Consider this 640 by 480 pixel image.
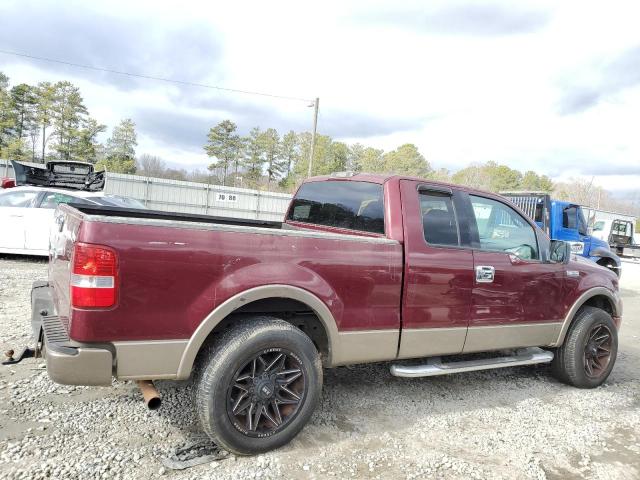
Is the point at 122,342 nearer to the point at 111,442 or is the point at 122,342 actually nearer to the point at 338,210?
the point at 111,442

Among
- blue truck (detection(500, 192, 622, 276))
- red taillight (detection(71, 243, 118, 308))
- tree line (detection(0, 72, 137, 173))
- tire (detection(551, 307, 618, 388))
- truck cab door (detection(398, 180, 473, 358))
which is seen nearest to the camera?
red taillight (detection(71, 243, 118, 308))

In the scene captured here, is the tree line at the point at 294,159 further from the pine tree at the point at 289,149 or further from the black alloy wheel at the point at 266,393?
the black alloy wheel at the point at 266,393

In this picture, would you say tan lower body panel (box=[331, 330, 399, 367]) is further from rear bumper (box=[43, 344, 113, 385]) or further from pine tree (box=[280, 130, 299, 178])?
pine tree (box=[280, 130, 299, 178])

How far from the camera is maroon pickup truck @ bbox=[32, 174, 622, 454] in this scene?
94.9 inches

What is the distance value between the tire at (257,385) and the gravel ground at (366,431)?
17 cm

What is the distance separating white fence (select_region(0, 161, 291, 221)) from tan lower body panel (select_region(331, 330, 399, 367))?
21.5 metres

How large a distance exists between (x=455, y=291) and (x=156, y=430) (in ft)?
8.01

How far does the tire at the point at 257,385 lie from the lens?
267 centimetres

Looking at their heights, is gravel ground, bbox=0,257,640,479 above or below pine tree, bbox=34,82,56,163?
below

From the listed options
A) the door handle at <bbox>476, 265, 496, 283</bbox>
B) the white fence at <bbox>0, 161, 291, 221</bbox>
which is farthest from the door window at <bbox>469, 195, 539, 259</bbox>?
the white fence at <bbox>0, 161, 291, 221</bbox>

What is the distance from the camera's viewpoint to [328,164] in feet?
207

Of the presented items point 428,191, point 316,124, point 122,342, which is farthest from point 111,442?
point 316,124

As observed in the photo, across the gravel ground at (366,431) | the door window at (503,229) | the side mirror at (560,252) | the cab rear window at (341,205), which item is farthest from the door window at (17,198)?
the side mirror at (560,252)

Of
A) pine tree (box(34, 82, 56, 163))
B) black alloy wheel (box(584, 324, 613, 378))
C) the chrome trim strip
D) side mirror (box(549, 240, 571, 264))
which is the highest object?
pine tree (box(34, 82, 56, 163))
